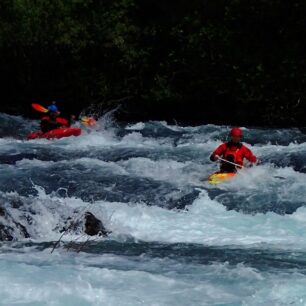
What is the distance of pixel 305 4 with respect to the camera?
19.0 metres

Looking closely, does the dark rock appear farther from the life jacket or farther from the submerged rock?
the life jacket

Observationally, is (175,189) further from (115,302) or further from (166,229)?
(115,302)

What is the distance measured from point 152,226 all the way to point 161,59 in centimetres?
1185

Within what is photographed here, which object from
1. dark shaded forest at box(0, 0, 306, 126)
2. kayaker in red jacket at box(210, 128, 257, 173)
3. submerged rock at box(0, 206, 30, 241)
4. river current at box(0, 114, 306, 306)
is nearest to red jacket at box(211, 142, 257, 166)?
kayaker in red jacket at box(210, 128, 257, 173)

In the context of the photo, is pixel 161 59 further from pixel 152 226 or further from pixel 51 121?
pixel 152 226

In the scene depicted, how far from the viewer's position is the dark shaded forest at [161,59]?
18406 millimetres

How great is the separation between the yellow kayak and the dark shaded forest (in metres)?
7.11

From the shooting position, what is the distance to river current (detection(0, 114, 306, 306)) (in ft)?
19.9

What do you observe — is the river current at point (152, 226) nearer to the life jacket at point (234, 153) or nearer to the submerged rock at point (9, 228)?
the submerged rock at point (9, 228)

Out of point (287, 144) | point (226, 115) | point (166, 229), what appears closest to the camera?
point (166, 229)

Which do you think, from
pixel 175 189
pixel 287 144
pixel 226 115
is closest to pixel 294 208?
pixel 175 189

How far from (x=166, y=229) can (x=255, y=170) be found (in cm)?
310

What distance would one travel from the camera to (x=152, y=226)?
8.73 m

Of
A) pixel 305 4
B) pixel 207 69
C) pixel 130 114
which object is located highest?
pixel 305 4
